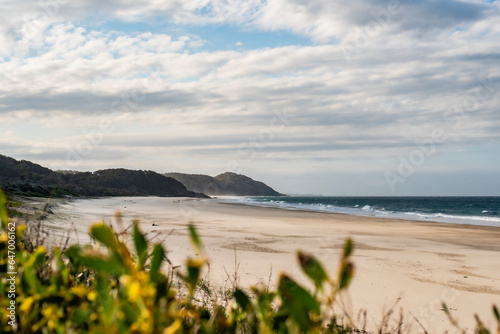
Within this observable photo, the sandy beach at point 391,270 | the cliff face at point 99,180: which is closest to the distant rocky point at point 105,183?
the cliff face at point 99,180

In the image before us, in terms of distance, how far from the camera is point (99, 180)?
84.9 m

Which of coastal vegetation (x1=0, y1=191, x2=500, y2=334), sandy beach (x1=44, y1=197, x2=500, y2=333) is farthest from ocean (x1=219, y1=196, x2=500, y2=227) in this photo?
coastal vegetation (x1=0, y1=191, x2=500, y2=334)

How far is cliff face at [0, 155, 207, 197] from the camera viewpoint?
187 ft

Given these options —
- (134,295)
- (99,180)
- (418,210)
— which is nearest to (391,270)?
(134,295)

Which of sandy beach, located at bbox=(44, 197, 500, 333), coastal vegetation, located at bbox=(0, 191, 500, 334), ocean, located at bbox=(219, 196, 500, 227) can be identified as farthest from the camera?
ocean, located at bbox=(219, 196, 500, 227)

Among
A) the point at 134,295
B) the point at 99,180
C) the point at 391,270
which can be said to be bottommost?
the point at 391,270

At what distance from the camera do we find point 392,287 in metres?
6.51

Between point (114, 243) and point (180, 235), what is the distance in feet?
34.0

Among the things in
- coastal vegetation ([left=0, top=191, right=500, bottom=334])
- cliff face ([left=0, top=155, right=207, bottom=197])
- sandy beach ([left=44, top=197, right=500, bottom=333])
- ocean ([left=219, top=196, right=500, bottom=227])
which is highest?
cliff face ([left=0, top=155, right=207, bottom=197])

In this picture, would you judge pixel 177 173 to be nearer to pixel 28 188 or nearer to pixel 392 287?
pixel 28 188

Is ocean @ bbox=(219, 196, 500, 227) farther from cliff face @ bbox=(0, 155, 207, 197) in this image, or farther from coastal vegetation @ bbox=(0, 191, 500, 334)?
coastal vegetation @ bbox=(0, 191, 500, 334)

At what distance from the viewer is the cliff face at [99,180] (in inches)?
2248

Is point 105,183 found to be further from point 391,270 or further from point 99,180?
point 391,270

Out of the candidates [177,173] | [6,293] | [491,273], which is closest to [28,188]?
[491,273]
